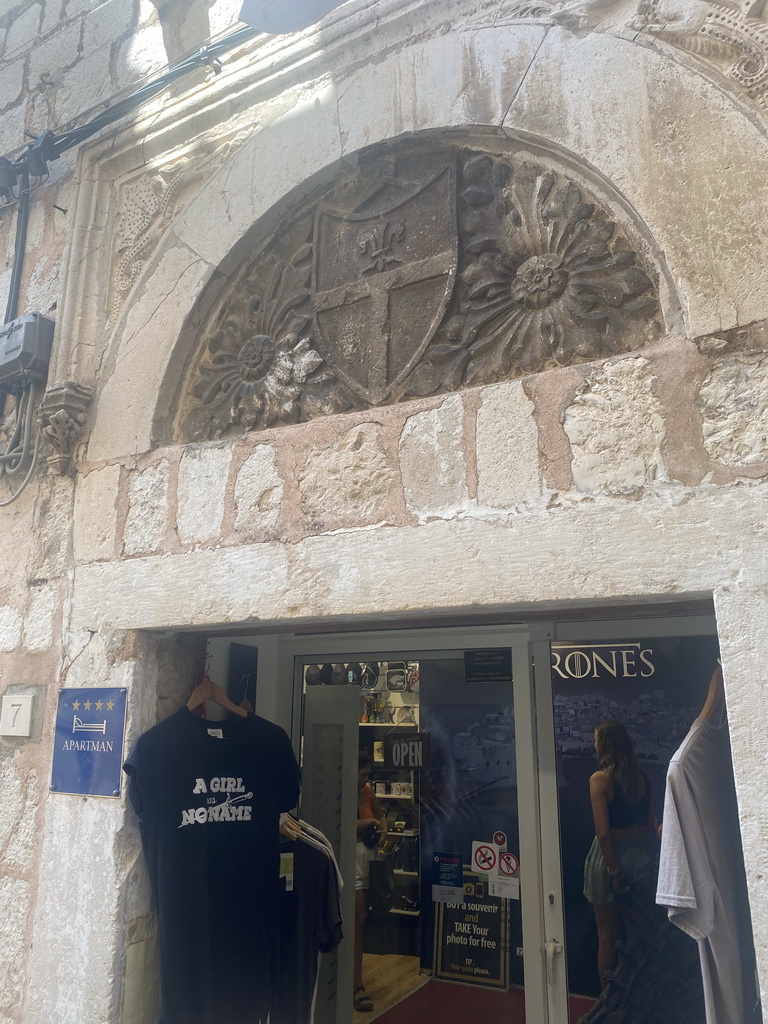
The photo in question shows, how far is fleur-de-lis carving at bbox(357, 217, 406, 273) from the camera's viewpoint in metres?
2.35

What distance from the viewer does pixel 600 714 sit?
2709 millimetres

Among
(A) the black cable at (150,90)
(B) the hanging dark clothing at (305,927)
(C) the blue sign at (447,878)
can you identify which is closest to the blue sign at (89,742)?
(B) the hanging dark clothing at (305,927)

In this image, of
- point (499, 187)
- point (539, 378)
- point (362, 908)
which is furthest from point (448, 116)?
point (362, 908)

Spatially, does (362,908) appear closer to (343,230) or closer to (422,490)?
(422,490)

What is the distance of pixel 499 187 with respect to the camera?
7.21 feet

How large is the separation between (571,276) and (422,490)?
2.32 ft

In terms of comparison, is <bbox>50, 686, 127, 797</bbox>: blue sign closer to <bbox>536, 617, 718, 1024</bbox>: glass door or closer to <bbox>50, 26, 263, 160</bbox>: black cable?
<bbox>536, 617, 718, 1024</bbox>: glass door

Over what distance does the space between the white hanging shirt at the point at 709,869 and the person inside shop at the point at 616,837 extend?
0.78 m

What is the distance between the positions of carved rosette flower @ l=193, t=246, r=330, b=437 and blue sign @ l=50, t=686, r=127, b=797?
94 cm

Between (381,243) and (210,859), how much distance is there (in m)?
1.97

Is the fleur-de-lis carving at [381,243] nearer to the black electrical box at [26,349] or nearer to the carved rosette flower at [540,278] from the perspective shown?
the carved rosette flower at [540,278]

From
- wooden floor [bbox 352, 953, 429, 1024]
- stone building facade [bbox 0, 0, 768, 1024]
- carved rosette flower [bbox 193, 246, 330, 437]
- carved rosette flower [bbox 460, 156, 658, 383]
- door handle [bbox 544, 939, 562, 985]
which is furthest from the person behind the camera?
wooden floor [bbox 352, 953, 429, 1024]

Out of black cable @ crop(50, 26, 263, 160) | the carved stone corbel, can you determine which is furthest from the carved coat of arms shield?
the carved stone corbel

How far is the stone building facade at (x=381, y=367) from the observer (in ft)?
5.74
